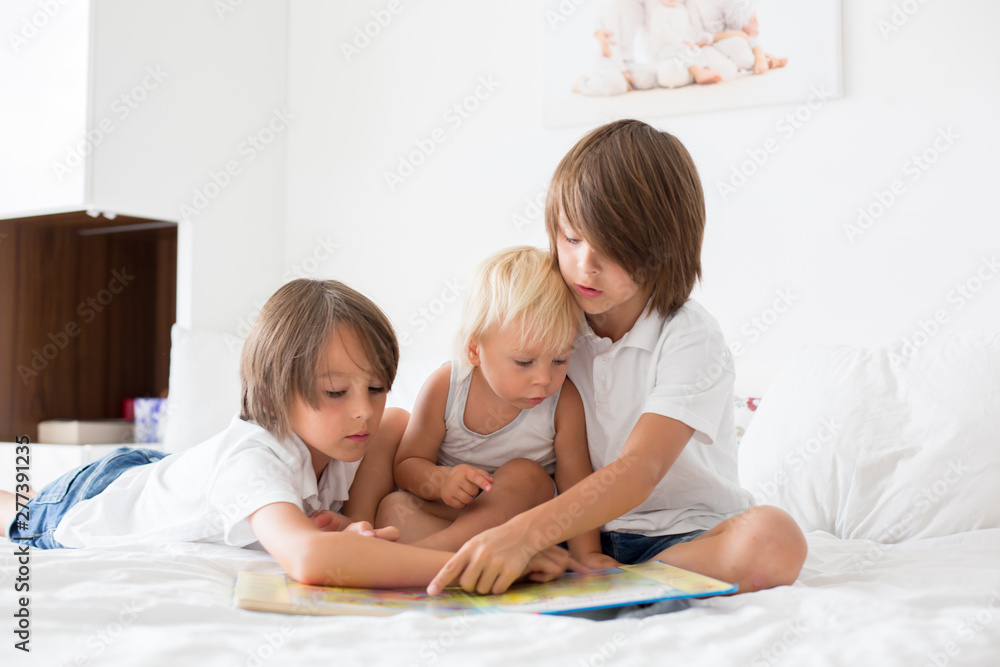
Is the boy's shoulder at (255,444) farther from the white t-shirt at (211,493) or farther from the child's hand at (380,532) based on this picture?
the child's hand at (380,532)

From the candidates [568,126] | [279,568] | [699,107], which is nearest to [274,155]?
[568,126]

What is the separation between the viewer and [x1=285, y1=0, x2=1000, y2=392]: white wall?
1.77m

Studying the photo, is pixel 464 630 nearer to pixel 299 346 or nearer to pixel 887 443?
pixel 299 346

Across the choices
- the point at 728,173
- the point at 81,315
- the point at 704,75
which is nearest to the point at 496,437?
the point at 728,173

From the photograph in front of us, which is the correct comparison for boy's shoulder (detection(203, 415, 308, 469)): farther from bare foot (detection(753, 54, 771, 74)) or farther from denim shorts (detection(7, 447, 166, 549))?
bare foot (detection(753, 54, 771, 74))

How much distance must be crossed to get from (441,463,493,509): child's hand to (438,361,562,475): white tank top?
0.36ft

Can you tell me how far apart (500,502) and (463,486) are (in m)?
0.05

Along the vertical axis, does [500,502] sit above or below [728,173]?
below

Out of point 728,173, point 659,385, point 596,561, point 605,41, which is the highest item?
point 605,41

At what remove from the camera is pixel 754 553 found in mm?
901

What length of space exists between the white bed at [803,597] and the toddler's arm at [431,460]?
0.21 metres

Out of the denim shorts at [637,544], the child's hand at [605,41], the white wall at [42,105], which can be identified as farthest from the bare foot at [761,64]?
the white wall at [42,105]

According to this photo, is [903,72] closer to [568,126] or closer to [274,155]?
[568,126]

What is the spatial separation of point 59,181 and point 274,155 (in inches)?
26.2
